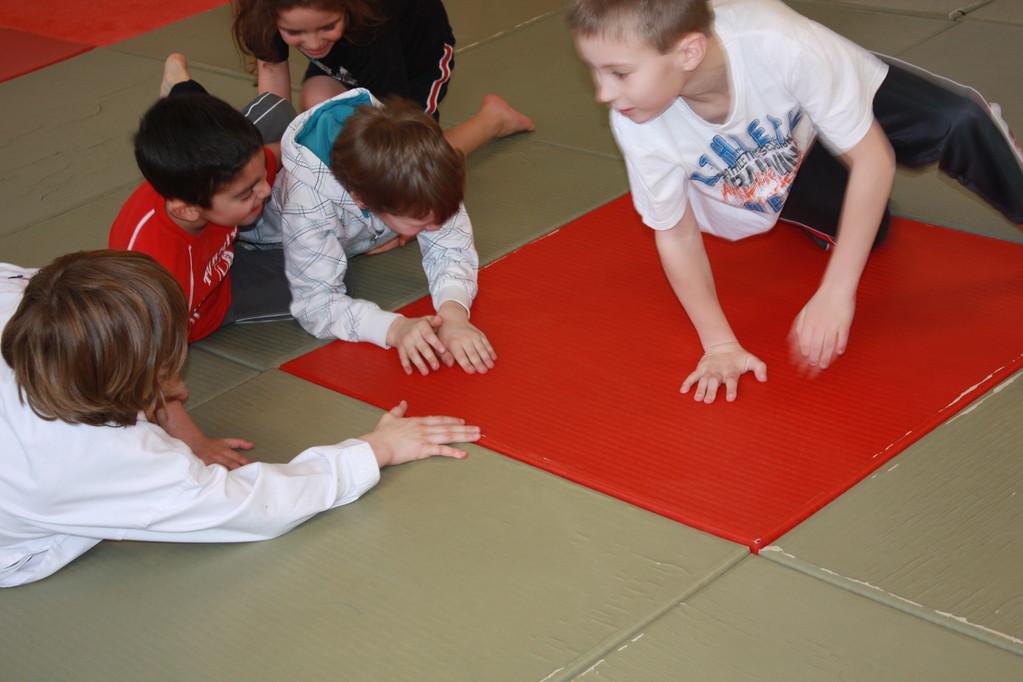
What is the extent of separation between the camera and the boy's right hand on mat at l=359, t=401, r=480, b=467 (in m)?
2.03

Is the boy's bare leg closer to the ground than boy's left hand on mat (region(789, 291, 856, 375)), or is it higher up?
closer to the ground

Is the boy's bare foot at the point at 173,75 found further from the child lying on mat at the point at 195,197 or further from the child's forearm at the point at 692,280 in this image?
the child's forearm at the point at 692,280

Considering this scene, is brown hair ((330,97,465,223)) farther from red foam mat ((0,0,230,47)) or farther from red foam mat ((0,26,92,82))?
red foam mat ((0,0,230,47))

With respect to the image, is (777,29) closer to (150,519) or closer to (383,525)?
(383,525)

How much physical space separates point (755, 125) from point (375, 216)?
0.97 m

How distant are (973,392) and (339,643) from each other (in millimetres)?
1282

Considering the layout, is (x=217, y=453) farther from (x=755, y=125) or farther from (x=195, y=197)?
(x=755, y=125)

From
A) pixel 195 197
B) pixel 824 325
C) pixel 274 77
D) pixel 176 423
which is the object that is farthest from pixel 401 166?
pixel 274 77

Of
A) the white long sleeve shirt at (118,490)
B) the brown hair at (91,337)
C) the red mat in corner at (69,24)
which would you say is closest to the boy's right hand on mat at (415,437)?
the white long sleeve shirt at (118,490)

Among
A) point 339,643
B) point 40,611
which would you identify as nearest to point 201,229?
point 40,611

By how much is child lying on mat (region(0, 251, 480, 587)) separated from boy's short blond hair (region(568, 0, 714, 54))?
871 mm

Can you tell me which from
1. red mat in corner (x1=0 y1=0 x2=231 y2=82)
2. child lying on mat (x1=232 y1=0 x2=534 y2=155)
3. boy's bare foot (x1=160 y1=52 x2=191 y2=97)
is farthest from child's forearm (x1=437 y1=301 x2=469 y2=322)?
red mat in corner (x1=0 y1=0 x2=231 y2=82)

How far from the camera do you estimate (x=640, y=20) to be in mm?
1826

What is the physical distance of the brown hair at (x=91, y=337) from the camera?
1.63 m
